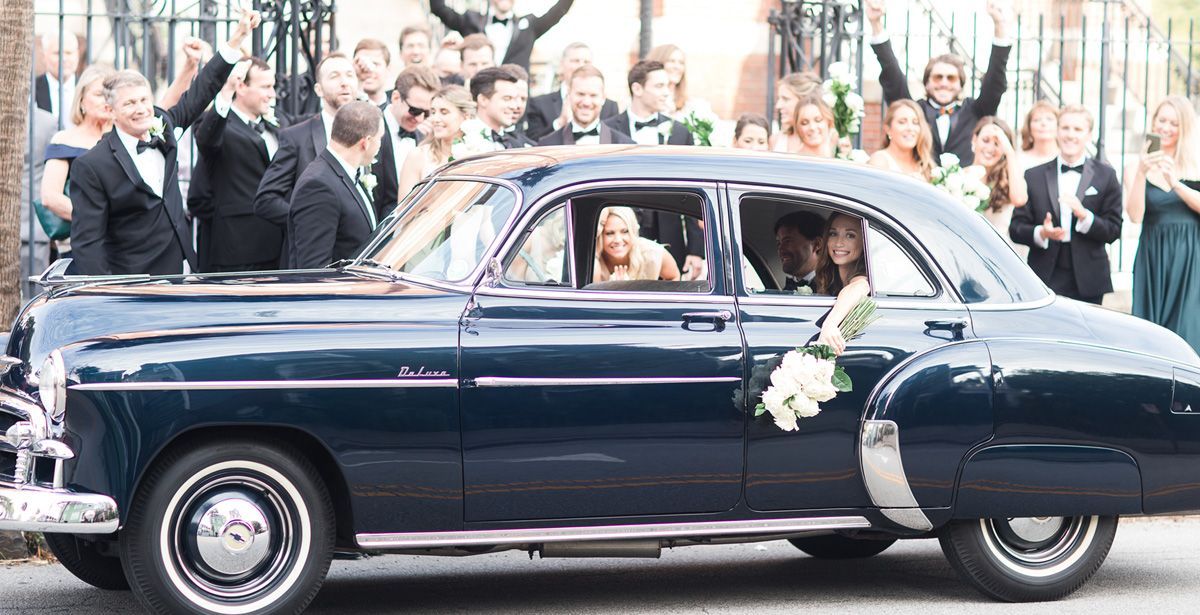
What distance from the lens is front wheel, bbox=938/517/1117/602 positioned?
22.7 feet

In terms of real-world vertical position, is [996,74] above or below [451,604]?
above

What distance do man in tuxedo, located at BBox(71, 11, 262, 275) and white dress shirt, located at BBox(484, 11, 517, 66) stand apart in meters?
4.17

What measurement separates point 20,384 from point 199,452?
2.28 feet

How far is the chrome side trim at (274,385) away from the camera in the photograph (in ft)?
18.8

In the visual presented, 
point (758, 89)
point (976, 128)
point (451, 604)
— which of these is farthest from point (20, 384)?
point (758, 89)

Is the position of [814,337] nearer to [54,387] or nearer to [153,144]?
[54,387]

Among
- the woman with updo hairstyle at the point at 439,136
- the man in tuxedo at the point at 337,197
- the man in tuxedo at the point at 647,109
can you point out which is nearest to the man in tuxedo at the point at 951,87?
the man in tuxedo at the point at 647,109

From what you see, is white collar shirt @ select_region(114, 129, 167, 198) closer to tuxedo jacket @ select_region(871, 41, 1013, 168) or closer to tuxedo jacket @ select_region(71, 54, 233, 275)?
tuxedo jacket @ select_region(71, 54, 233, 275)

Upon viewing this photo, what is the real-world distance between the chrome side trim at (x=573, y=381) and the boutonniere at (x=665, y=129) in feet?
14.8

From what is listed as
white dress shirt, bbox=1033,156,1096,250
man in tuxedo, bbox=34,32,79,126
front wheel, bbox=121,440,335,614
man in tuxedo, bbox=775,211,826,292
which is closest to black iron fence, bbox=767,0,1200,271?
white dress shirt, bbox=1033,156,1096,250

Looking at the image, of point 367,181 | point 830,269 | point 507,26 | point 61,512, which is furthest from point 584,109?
point 61,512

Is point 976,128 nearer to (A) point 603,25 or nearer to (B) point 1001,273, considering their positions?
(B) point 1001,273

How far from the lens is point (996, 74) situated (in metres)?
11.1

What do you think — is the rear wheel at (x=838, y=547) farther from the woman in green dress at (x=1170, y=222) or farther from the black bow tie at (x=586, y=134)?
the woman in green dress at (x=1170, y=222)
